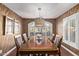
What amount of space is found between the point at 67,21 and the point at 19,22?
0.64m

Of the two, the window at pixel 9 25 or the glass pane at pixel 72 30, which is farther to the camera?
the window at pixel 9 25

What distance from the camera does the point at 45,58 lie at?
874 mm

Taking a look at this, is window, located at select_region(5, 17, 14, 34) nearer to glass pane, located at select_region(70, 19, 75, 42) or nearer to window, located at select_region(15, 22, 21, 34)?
window, located at select_region(15, 22, 21, 34)

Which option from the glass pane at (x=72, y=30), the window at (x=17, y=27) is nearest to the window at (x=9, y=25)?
the window at (x=17, y=27)

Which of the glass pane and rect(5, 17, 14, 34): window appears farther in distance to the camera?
rect(5, 17, 14, 34): window

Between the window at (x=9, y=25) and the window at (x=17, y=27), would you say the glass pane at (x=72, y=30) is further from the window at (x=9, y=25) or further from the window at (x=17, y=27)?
the window at (x=9, y=25)

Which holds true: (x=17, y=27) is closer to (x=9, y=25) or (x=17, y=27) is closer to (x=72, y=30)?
(x=9, y=25)

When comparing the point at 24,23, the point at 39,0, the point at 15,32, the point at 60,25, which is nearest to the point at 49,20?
the point at 60,25

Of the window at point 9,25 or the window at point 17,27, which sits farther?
the window at point 9,25

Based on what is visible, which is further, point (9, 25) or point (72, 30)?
point (9, 25)

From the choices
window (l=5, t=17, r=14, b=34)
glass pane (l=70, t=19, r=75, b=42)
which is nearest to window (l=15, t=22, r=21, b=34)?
window (l=5, t=17, r=14, b=34)

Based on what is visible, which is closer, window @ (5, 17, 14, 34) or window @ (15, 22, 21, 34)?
window @ (15, 22, 21, 34)

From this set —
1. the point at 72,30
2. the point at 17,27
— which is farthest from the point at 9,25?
the point at 72,30

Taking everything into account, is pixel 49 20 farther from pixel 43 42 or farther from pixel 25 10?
pixel 43 42
